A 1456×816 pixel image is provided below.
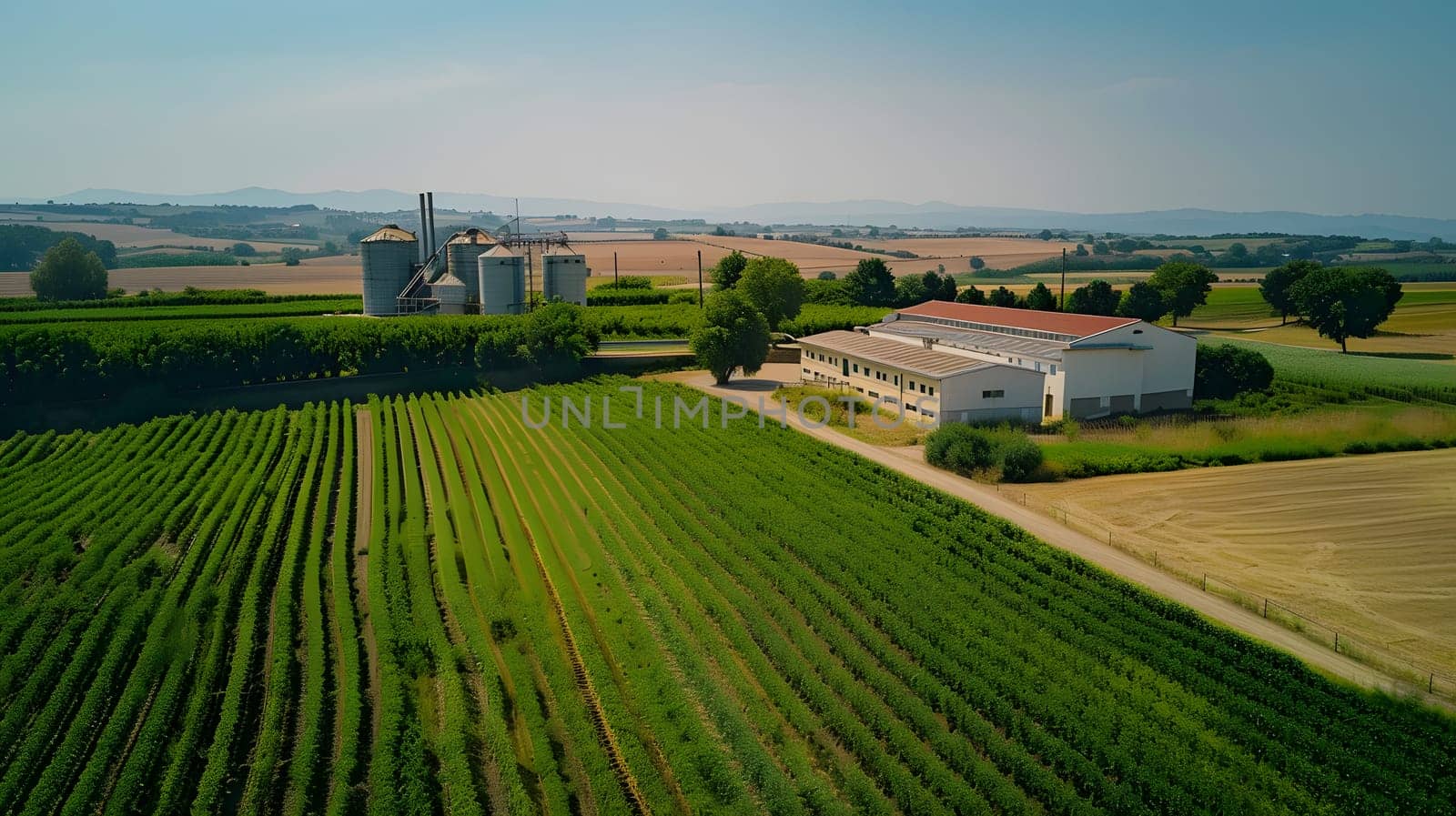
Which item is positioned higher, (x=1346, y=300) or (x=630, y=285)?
(x=630, y=285)

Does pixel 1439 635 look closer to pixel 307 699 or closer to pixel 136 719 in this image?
pixel 307 699

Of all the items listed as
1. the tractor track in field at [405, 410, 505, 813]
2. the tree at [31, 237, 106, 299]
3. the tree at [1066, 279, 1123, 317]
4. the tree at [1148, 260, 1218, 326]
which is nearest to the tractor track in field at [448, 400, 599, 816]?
the tractor track in field at [405, 410, 505, 813]

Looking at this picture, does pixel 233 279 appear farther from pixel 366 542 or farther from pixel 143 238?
pixel 143 238

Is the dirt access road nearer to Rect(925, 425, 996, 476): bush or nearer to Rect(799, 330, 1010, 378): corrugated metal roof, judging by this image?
Rect(925, 425, 996, 476): bush

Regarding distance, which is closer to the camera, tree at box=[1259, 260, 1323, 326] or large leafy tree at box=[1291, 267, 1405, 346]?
large leafy tree at box=[1291, 267, 1405, 346]

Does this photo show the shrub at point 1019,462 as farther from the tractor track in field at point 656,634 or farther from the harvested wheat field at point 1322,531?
the tractor track in field at point 656,634

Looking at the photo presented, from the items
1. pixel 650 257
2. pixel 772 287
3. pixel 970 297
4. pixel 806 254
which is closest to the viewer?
pixel 772 287

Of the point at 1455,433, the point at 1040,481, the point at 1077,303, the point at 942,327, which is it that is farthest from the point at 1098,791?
the point at 1077,303

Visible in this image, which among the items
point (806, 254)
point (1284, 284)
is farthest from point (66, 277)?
point (806, 254)
